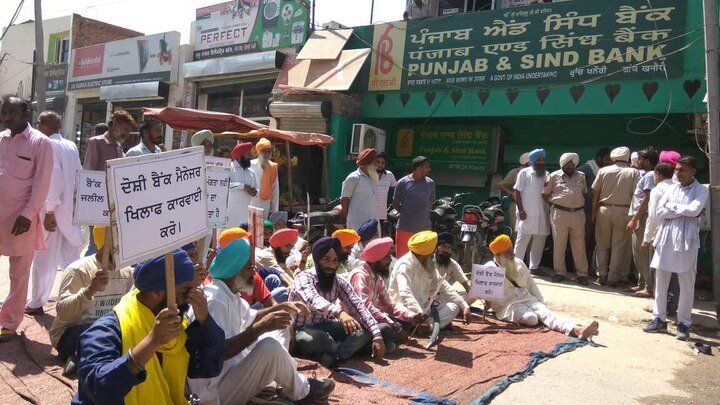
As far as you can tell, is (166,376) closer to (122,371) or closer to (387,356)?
(122,371)

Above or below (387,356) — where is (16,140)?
above

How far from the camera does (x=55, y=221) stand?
5336 mm

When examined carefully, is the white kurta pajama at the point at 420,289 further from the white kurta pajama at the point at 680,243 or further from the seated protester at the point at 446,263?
the white kurta pajama at the point at 680,243

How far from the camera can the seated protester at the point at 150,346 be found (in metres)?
2.07

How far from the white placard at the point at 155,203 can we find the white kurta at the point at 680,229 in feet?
15.8

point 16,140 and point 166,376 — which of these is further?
point 16,140

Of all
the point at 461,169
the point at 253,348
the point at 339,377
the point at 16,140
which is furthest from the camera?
the point at 461,169

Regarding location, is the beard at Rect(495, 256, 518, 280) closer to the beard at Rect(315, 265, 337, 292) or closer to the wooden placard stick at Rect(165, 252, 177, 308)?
the beard at Rect(315, 265, 337, 292)

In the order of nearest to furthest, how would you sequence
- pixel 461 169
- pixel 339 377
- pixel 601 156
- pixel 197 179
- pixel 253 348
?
pixel 197 179 → pixel 253 348 → pixel 339 377 → pixel 601 156 → pixel 461 169

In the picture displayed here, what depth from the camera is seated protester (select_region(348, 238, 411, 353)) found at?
15.6 feet

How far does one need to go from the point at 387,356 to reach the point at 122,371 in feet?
9.43

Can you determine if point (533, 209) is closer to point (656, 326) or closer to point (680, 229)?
point (680, 229)

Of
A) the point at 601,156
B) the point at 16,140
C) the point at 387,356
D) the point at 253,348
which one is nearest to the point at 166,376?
the point at 253,348

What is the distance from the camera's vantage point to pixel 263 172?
7.64 m
